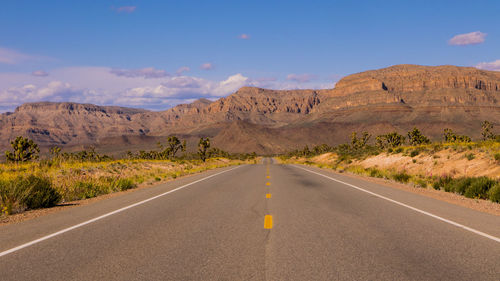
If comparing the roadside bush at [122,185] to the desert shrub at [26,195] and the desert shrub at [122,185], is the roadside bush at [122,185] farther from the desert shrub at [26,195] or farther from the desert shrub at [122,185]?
the desert shrub at [26,195]

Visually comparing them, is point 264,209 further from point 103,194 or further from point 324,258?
point 103,194

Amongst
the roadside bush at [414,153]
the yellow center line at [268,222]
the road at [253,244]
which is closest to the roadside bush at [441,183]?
the road at [253,244]

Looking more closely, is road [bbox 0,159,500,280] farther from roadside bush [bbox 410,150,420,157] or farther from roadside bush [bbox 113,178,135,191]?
roadside bush [bbox 410,150,420,157]

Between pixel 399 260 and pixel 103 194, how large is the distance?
12.2 meters

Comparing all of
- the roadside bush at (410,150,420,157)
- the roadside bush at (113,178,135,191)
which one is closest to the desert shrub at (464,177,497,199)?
the roadside bush at (113,178,135,191)

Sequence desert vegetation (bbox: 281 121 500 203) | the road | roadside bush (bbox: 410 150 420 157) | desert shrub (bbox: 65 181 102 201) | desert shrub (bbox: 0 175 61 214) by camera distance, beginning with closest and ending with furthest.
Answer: the road < desert shrub (bbox: 0 175 61 214) < desert shrub (bbox: 65 181 102 201) < desert vegetation (bbox: 281 121 500 203) < roadside bush (bbox: 410 150 420 157)

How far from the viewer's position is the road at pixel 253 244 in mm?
4797

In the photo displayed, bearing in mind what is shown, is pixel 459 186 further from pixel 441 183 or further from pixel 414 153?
pixel 414 153

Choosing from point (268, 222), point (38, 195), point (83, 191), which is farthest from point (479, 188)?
point (38, 195)

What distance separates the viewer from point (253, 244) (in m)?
6.16

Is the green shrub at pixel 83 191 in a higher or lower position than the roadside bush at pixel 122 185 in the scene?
higher

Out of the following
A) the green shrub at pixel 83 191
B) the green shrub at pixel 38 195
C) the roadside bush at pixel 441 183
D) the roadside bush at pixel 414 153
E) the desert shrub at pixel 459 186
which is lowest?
the roadside bush at pixel 441 183

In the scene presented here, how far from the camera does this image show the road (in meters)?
4.80

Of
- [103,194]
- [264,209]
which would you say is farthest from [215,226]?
[103,194]
